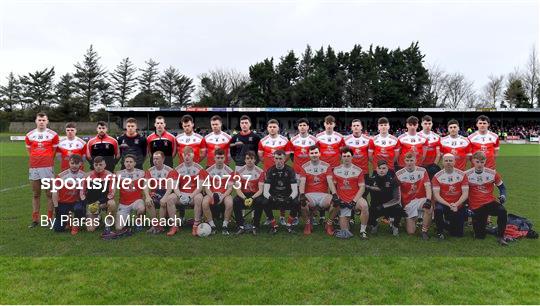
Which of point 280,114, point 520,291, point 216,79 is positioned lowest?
point 520,291

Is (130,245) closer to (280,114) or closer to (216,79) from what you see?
(280,114)

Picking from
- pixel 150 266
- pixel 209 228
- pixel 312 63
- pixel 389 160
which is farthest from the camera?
pixel 312 63

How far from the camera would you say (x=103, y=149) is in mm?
6645

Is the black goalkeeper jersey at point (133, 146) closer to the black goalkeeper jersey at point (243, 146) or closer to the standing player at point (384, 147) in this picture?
the black goalkeeper jersey at point (243, 146)

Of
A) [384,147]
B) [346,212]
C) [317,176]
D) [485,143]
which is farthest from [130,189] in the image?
[485,143]

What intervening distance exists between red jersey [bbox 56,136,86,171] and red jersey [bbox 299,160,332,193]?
12.3 feet

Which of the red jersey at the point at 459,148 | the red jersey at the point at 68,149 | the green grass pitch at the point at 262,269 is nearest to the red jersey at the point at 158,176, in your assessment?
the green grass pitch at the point at 262,269

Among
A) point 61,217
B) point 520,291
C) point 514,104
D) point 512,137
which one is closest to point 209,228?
point 61,217

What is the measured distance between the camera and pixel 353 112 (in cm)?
3906

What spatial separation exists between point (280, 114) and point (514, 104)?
3721cm

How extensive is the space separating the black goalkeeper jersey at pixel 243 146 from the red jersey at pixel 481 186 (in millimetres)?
3434

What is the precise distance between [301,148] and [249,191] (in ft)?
3.93

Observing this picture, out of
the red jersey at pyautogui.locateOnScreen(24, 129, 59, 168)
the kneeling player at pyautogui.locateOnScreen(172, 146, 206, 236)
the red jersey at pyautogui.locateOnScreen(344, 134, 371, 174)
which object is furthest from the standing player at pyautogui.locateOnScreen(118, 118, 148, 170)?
the red jersey at pyautogui.locateOnScreen(344, 134, 371, 174)

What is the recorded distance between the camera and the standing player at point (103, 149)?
6633 mm
